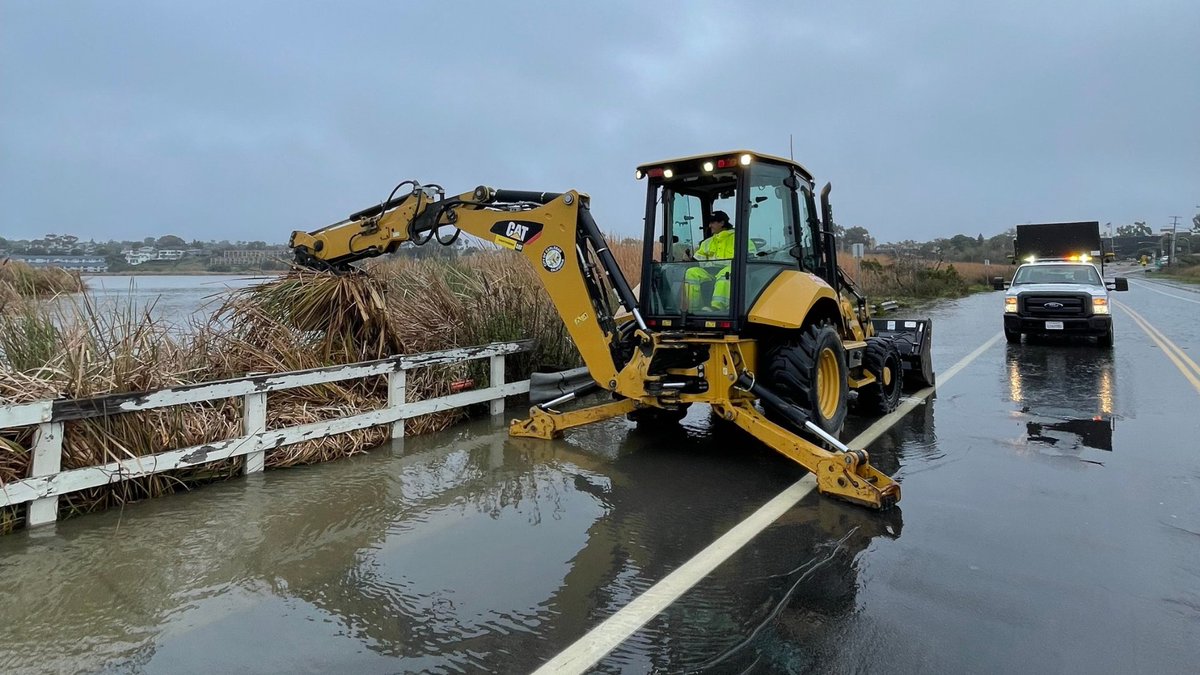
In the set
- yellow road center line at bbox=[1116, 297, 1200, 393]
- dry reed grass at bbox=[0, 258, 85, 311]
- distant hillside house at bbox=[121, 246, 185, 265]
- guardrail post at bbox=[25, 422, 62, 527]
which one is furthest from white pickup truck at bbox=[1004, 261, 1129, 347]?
guardrail post at bbox=[25, 422, 62, 527]

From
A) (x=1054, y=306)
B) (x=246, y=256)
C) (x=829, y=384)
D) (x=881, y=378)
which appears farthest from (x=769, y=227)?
(x=1054, y=306)

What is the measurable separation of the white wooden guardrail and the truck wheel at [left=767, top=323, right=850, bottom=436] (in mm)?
3382

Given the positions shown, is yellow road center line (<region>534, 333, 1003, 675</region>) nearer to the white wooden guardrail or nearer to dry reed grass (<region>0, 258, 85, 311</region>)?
the white wooden guardrail

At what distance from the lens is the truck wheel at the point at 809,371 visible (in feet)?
19.9

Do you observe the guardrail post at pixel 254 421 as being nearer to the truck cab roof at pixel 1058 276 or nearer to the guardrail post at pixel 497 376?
the guardrail post at pixel 497 376

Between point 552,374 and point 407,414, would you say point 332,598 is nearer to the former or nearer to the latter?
point 407,414

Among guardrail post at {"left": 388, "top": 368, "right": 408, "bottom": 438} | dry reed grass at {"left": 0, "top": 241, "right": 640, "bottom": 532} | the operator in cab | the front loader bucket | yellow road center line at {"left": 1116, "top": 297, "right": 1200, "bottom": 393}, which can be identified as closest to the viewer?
dry reed grass at {"left": 0, "top": 241, "right": 640, "bottom": 532}

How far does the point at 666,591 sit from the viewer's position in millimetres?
3703

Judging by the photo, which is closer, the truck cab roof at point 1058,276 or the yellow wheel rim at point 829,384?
the yellow wheel rim at point 829,384

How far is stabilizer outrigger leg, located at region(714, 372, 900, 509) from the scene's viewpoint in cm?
488

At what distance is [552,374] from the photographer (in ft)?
27.0

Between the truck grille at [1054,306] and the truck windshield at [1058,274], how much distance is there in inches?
44.5

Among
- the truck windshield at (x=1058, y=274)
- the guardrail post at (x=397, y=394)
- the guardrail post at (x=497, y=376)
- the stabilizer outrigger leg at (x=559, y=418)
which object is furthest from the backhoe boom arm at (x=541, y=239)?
the truck windshield at (x=1058, y=274)

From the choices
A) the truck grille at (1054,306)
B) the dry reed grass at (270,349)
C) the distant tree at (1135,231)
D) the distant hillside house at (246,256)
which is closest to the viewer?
the dry reed grass at (270,349)
